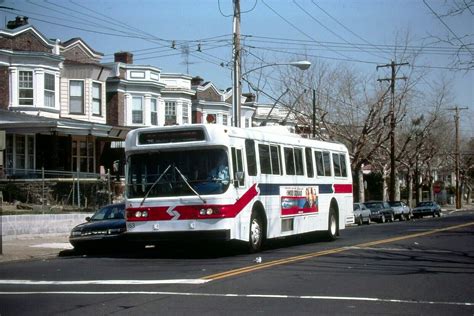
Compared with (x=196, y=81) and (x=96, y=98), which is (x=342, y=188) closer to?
(x=96, y=98)

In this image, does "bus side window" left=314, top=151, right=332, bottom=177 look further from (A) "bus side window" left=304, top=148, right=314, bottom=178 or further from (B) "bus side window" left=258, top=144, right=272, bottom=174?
(B) "bus side window" left=258, top=144, right=272, bottom=174

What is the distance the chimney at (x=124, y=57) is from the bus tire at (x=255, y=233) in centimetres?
2751

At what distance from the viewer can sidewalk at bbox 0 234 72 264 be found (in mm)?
17297

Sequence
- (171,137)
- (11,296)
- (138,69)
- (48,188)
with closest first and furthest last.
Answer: (11,296), (171,137), (48,188), (138,69)

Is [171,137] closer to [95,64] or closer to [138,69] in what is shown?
[95,64]

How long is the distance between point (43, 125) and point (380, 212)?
83.6 ft

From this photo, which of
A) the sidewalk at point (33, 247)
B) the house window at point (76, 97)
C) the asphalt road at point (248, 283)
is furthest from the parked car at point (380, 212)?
the asphalt road at point (248, 283)

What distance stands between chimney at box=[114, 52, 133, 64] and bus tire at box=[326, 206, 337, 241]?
23.7 metres

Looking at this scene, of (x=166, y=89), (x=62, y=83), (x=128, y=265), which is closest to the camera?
(x=128, y=265)

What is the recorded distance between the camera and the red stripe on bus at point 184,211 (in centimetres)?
1488

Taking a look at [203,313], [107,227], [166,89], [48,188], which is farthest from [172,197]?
[166,89]

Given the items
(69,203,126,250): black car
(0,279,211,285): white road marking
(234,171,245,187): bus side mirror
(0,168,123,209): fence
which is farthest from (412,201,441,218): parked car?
(0,279,211,285): white road marking

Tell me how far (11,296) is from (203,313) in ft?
11.8

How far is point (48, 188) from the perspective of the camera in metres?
27.1
